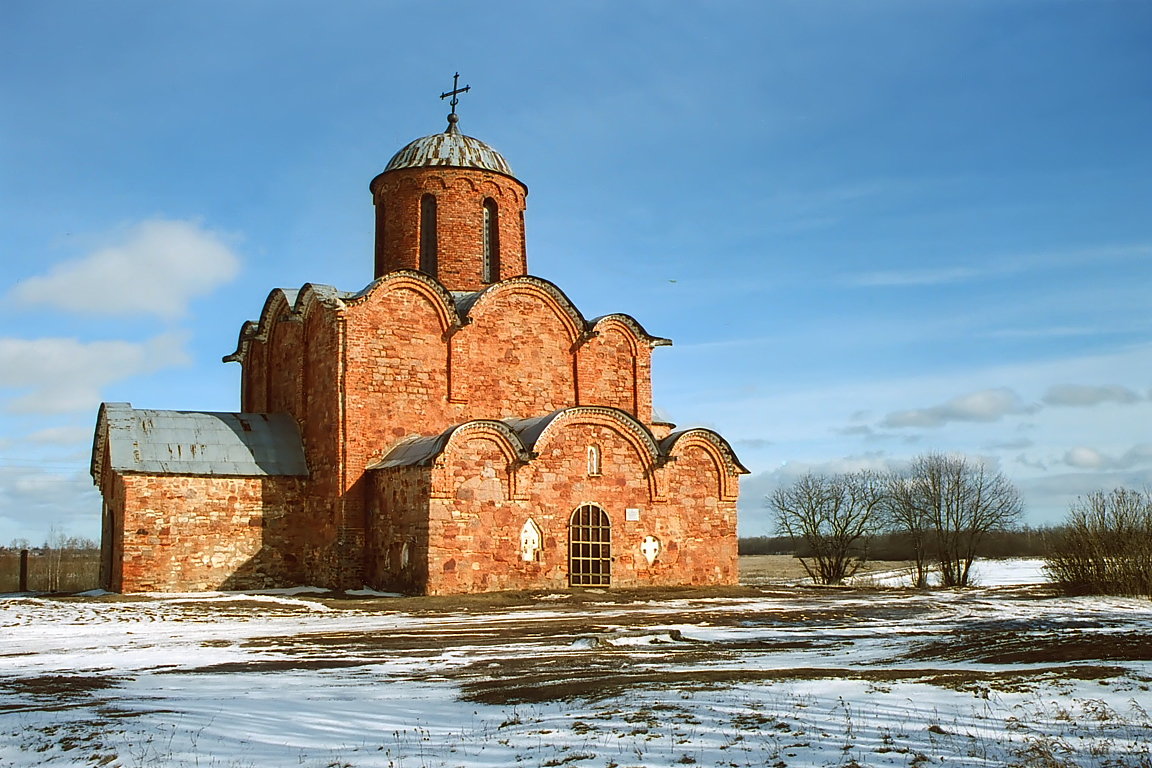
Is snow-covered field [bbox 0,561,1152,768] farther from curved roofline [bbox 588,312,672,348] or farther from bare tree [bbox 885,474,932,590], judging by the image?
bare tree [bbox 885,474,932,590]

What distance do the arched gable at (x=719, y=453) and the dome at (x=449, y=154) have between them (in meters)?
8.33

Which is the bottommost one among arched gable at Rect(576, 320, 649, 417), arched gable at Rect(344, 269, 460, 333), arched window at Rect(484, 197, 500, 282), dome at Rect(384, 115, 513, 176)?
arched gable at Rect(576, 320, 649, 417)

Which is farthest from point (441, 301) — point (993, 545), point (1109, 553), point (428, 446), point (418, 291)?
point (993, 545)

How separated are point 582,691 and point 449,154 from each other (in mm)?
20001

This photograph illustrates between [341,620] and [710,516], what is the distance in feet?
34.1

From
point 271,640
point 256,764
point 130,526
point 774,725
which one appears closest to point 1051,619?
point 774,725

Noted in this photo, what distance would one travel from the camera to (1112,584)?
834 inches

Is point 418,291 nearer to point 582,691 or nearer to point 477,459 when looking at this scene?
point 477,459

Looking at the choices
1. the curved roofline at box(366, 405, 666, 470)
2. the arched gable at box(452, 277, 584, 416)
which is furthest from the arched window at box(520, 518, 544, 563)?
the arched gable at box(452, 277, 584, 416)

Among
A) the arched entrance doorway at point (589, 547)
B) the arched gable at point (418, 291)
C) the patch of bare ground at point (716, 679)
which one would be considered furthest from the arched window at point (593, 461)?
the patch of bare ground at point (716, 679)

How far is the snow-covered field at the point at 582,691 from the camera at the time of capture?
22.3 ft

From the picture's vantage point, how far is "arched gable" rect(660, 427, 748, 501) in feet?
78.4

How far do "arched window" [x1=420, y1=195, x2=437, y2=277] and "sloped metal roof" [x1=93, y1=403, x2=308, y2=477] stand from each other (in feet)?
16.5

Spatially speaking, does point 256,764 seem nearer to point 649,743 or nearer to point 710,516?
point 649,743
